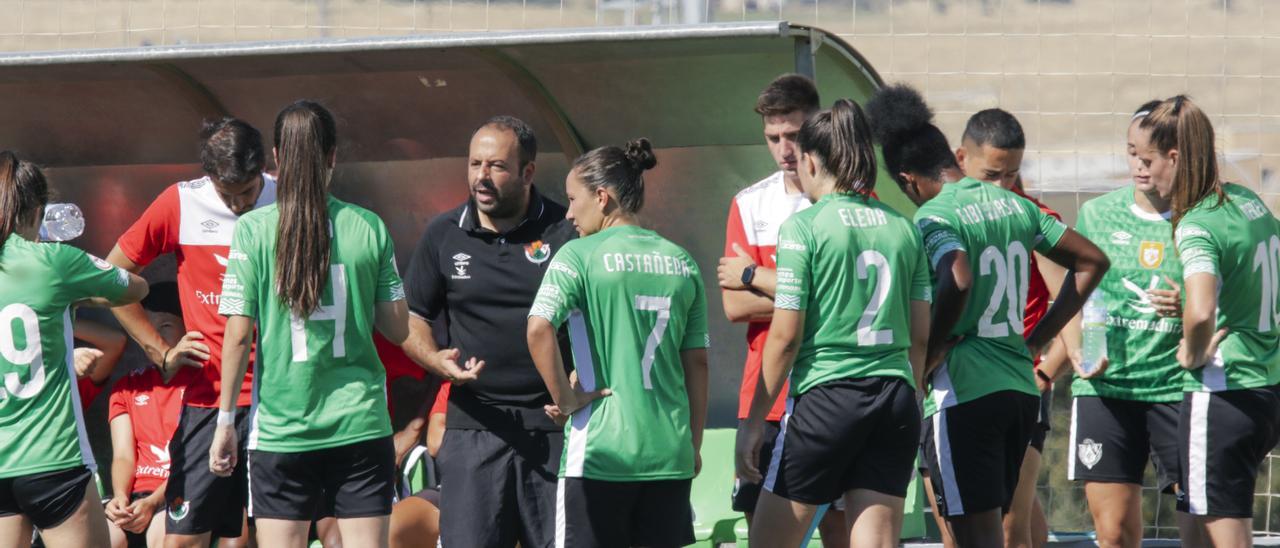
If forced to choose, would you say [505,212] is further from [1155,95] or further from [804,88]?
[1155,95]

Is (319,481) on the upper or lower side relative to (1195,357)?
lower

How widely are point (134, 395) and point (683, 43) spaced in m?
2.91

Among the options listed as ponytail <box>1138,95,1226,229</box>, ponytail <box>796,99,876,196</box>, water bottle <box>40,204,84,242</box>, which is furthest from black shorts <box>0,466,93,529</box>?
ponytail <box>1138,95,1226,229</box>

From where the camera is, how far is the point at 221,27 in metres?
10.5

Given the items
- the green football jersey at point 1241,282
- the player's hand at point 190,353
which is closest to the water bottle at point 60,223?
A: the player's hand at point 190,353

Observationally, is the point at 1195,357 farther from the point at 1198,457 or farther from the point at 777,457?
the point at 777,457

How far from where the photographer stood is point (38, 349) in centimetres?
485

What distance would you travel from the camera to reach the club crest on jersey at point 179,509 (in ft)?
17.2

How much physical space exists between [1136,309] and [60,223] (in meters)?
4.54

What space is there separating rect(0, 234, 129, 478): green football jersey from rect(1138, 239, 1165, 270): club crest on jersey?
3.61 m

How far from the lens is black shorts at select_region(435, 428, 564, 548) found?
487cm

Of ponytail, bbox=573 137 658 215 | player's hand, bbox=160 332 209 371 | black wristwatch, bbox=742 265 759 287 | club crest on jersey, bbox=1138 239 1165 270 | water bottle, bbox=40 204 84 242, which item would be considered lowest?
player's hand, bbox=160 332 209 371

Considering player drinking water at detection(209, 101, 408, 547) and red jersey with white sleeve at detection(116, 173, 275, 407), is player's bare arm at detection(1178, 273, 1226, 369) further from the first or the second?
red jersey with white sleeve at detection(116, 173, 275, 407)

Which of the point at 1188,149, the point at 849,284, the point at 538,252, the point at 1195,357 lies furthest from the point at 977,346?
the point at 538,252
